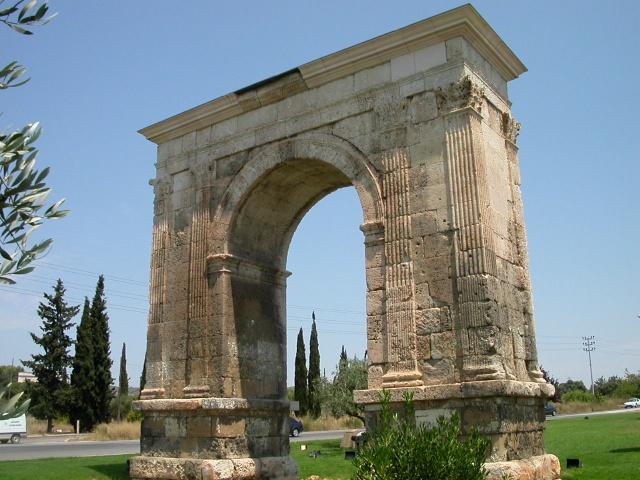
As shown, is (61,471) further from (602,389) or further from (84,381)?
(602,389)

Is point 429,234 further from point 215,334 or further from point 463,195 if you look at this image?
point 215,334

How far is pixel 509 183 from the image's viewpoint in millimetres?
9625

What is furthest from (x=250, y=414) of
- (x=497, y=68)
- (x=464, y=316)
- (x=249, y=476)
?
(x=497, y=68)

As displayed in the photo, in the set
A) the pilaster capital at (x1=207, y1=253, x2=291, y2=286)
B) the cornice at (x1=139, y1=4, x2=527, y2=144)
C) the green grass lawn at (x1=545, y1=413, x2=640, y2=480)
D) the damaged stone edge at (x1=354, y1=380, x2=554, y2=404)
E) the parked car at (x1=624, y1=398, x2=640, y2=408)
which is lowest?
the parked car at (x1=624, y1=398, x2=640, y2=408)

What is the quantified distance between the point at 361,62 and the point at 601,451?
11826mm

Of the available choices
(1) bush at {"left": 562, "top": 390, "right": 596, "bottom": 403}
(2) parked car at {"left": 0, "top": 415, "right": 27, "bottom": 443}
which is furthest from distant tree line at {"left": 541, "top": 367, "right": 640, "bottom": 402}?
(2) parked car at {"left": 0, "top": 415, "right": 27, "bottom": 443}

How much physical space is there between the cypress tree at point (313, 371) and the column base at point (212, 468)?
26011mm

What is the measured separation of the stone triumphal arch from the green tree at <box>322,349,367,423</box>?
1454 centimetres

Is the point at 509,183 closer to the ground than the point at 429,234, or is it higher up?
higher up

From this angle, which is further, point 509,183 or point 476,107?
point 509,183

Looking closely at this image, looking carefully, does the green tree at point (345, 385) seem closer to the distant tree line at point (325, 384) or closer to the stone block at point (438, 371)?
the distant tree line at point (325, 384)

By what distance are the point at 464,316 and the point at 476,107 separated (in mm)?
2897

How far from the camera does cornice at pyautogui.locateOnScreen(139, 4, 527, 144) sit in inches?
357

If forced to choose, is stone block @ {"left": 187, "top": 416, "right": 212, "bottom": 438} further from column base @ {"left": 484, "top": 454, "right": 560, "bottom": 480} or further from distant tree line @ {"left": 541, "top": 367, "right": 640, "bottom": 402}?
distant tree line @ {"left": 541, "top": 367, "right": 640, "bottom": 402}
